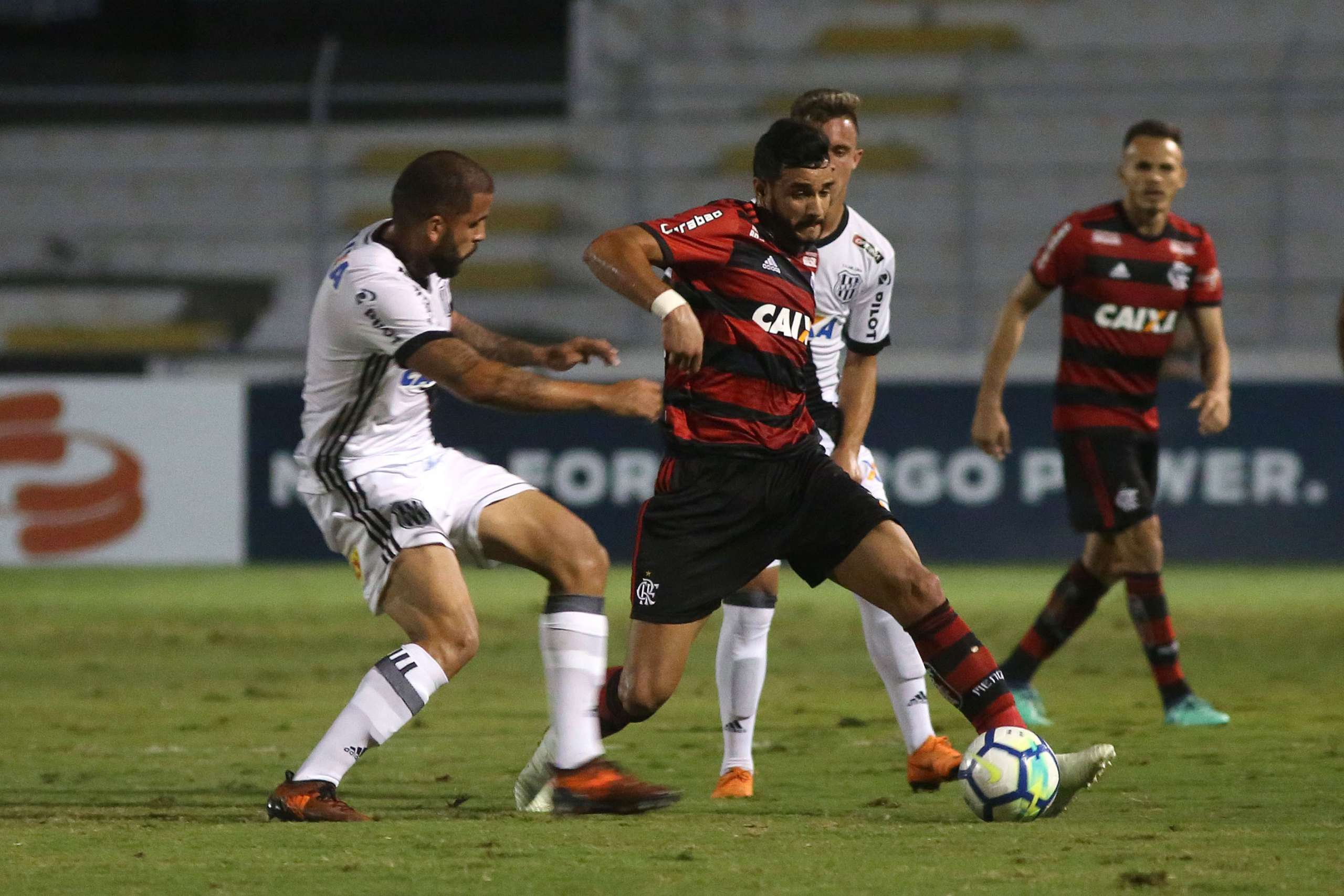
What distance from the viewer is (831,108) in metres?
6.18

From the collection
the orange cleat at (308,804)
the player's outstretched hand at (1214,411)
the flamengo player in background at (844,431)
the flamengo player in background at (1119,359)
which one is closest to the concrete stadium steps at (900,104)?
the flamengo player in background at (1119,359)

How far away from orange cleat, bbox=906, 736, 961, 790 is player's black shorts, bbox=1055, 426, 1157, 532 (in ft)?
6.85

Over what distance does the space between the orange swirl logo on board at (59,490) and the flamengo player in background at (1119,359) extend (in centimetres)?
935

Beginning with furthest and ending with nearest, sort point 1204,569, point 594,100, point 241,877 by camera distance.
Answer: point 594,100 → point 1204,569 → point 241,877

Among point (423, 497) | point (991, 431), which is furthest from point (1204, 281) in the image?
point (423, 497)

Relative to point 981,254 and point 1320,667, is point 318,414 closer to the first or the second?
point 1320,667

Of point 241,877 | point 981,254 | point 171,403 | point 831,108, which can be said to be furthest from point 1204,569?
point 241,877

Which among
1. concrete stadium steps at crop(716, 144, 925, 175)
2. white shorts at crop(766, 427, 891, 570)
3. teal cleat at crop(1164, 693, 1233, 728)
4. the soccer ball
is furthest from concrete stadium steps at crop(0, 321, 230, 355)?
the soccer ball

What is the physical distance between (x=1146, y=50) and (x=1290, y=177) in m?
2.19

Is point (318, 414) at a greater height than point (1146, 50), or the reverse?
point (1146, 50)

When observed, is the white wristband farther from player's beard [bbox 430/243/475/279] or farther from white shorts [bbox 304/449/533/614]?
white shorts [bbox 304/449/533/614]

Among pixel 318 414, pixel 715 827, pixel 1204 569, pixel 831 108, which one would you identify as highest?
pixel 831 108

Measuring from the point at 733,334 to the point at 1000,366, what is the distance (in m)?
2.55

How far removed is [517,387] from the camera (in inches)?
200
